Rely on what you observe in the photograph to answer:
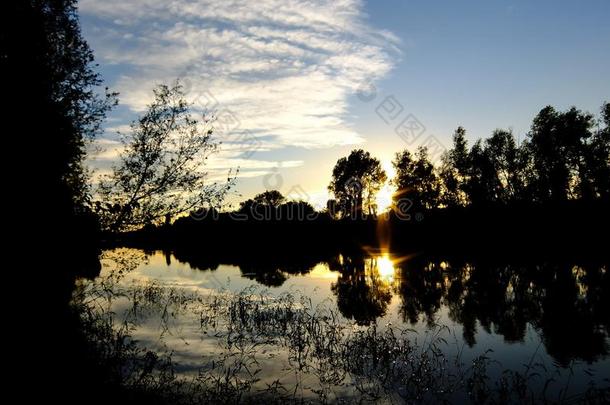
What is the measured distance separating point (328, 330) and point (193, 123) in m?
11.0

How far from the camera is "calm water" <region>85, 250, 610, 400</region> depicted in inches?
616

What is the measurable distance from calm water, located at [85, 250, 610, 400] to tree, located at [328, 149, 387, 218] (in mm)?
78354

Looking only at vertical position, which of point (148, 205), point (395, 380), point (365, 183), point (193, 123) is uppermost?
point (365, 183)

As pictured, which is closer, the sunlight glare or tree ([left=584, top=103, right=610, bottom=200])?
the sunlight glare

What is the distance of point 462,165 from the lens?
98.9 metres

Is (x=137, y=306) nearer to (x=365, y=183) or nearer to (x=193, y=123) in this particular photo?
(x=193, y=123)

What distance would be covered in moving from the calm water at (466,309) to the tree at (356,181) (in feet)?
257

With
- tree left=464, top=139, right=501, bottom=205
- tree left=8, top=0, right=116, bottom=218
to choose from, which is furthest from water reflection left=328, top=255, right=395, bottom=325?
tree left=464, top=139, right=501, bottom=205

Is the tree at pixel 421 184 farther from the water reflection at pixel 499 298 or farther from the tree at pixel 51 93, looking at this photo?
the tree at pixel 51 93

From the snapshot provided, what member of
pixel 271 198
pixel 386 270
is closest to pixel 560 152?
pixel 386 270

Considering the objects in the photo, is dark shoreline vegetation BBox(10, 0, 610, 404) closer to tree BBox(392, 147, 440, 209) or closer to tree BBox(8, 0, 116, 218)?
tree BBox(8, 0, 116, 218)

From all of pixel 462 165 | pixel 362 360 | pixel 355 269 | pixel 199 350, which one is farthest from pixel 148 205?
pixel 462 165

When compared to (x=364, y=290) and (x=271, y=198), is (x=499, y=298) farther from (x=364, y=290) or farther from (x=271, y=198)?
(x=271, y=198)

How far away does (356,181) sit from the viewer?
393ft
